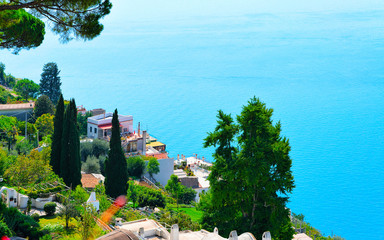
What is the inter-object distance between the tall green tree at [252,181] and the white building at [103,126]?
28081 mm

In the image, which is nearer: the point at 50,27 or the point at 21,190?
the point at 50,27

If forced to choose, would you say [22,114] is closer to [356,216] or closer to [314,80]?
[356,216]

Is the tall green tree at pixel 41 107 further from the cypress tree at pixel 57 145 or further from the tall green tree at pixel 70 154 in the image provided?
the tall green tree at pixel 70 154

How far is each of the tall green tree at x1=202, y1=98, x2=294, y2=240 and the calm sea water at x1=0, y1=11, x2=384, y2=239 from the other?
71.6 ft

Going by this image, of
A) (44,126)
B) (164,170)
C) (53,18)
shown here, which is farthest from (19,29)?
(44,126)

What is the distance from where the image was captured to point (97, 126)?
139 ft

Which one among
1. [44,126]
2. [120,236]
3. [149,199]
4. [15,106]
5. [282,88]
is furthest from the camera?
[282,88]

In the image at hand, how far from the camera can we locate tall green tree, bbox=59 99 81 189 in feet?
65.5

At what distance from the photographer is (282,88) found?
246ft

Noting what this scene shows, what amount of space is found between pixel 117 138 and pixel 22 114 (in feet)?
85.4

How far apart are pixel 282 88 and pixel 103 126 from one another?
40.5m

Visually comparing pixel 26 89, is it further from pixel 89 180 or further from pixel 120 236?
pixel 120 236

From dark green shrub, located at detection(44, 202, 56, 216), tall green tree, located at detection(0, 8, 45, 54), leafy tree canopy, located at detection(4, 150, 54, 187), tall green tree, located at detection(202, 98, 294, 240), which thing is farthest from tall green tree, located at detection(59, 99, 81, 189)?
tall green tree, located at detection(202, 98, 294, 240)

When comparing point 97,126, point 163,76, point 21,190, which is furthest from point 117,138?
point 163,76
